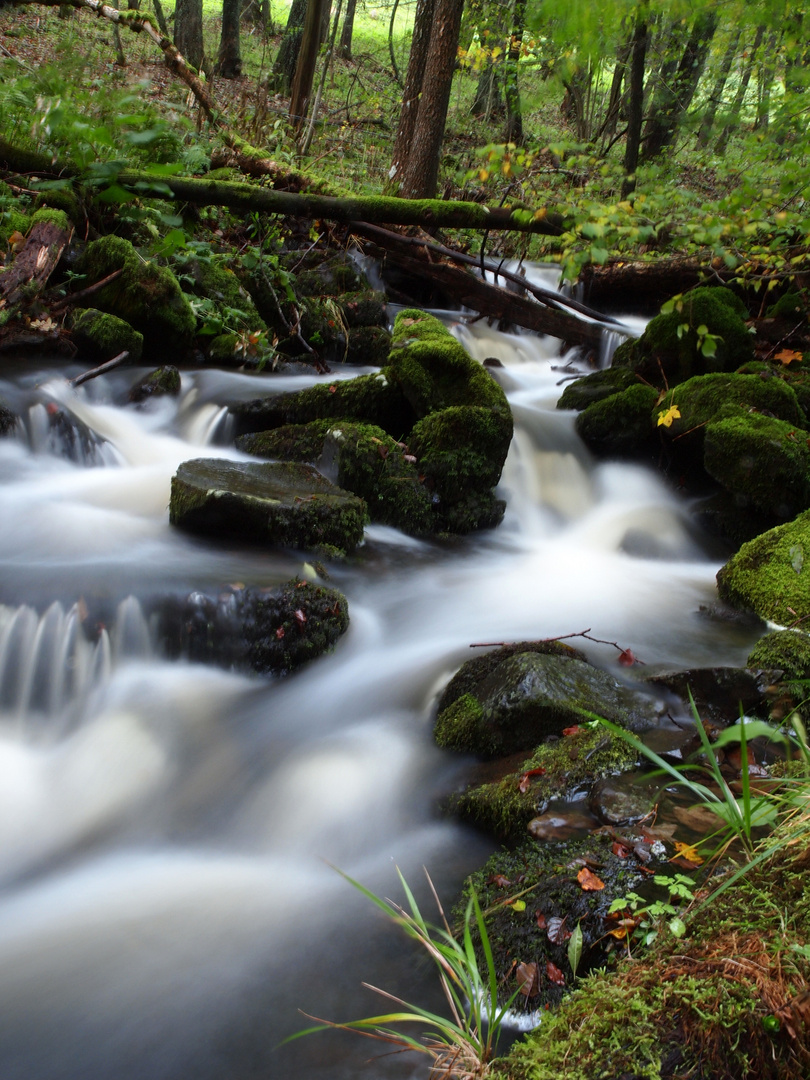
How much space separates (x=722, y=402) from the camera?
261 inches

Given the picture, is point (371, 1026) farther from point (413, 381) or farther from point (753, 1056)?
point (413, 381)

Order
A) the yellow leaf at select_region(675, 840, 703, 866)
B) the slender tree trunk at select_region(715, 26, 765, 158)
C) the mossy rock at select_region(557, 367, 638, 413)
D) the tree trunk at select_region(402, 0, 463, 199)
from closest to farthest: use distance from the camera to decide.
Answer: the yellow leaf at select_region(675, 840, 703, 866)
the mossy rock at select_region(557, 367, 638, 413)
the tree trunk at select_region(402, 0, 463, 199)
the slender tree trunk at select_region(715, 26, 765, 158)

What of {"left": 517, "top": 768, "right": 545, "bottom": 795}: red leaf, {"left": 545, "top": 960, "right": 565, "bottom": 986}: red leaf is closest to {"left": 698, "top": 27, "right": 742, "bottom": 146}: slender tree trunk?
{"left": 517, "top": 768, "right": 545, "bottom": 795}: red leaf

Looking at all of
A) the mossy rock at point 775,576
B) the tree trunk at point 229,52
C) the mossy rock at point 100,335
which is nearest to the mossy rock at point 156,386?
the mossy rock at point 100,335

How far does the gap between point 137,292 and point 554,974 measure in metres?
7.42

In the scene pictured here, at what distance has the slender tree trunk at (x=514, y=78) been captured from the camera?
14102 mm

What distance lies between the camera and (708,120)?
18.5 metres

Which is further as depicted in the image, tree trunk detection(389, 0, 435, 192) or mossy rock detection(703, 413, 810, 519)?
tree trunk detection(389, 0, 435, 192)

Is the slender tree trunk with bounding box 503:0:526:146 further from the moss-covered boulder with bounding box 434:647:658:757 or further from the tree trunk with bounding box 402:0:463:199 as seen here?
the moss-covered boulder with bounding box 434:647:658:757

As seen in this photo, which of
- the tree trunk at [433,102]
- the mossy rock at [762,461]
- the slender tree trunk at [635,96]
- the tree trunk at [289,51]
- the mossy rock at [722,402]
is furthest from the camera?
the tree trunk at [289,51]

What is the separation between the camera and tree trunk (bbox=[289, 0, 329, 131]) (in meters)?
12.4

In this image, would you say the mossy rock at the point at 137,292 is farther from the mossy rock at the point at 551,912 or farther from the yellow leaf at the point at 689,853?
the yellow leaf at the point at 689,853

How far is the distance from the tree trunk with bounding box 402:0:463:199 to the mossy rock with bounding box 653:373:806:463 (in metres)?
5.83

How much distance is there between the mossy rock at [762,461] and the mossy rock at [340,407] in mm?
2722
